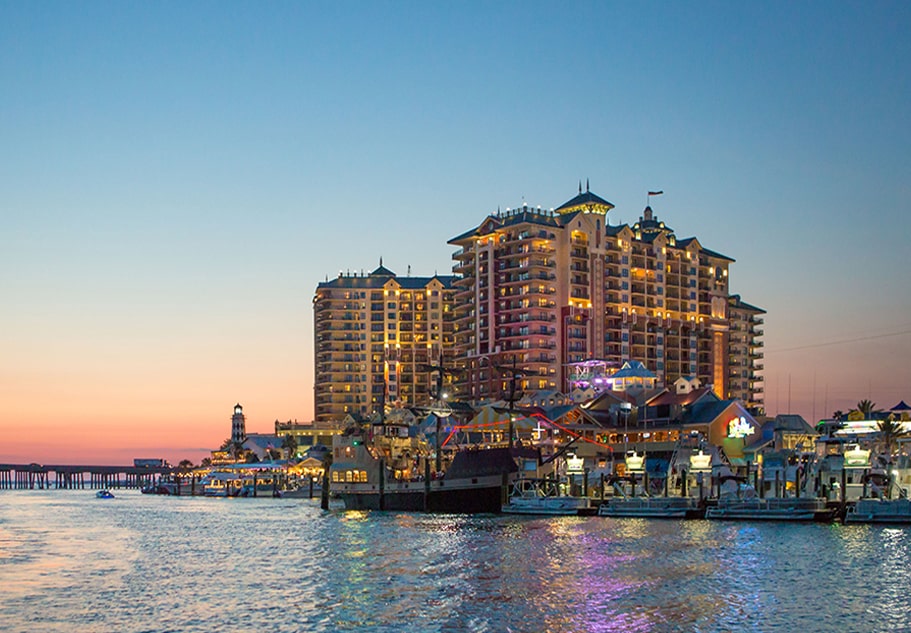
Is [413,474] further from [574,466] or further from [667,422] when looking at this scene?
[667,422]

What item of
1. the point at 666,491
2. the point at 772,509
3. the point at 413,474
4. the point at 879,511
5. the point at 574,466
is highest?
the point at 574,466

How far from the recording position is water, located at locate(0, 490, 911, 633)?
137 ft

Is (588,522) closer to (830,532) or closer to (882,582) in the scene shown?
(830,532)

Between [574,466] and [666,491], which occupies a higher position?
[574,466]

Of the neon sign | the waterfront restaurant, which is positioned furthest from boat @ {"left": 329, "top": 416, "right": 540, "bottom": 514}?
the neon sign

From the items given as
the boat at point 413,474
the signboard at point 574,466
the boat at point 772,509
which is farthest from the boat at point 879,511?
the boat at point 413,474

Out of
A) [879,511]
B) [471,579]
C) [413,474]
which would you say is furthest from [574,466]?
[471,579]

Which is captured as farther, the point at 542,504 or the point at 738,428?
the point at 738,428

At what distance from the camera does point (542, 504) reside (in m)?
99.8

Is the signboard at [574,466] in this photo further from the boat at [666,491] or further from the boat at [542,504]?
the boat at [542,504]

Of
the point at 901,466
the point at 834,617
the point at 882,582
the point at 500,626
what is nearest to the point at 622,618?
the point at 500,626

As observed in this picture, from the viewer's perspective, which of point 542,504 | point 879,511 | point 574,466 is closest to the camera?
point 879,511

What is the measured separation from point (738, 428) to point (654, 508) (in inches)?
2039

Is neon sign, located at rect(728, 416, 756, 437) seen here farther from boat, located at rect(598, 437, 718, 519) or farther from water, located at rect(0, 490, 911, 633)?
water, located at rect(0, 490, 911, 633)
